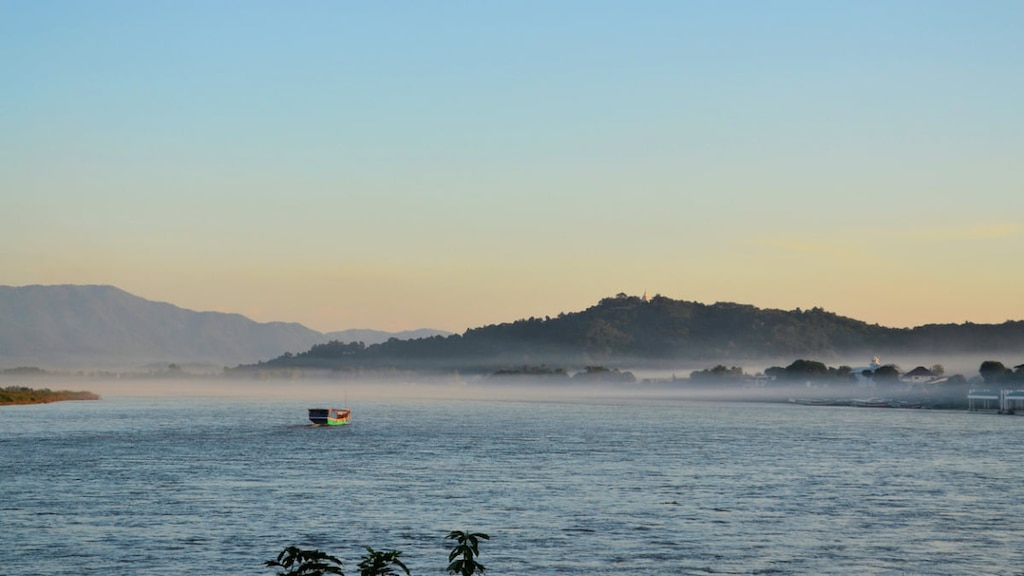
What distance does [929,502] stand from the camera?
228 feet

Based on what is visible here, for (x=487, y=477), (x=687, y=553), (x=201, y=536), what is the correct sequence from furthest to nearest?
(x=487, y=477) < (x=201, y=536) < (x=687, y=553)

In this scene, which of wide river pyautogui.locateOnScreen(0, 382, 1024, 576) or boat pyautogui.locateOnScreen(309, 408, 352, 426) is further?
boat pyautogui.locateOnScreen(309, 408, 352, 426)

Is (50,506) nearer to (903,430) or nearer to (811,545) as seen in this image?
(811,545)

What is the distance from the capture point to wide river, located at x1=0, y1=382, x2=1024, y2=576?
46625 millimetres

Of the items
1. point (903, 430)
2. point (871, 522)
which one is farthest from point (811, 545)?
point (903, 430)

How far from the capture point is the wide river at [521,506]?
46.6m

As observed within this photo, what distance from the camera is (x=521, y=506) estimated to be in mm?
64250

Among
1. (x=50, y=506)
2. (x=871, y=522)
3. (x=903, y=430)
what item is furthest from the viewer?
(x=903, y=430)

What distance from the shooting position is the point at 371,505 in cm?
6462

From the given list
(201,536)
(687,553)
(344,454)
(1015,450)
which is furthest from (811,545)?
(1015,450)

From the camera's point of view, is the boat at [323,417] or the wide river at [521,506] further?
the boat at [323,417]

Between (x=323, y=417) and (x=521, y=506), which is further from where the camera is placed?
(x=323, y=417)

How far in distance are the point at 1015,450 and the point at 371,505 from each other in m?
89.3

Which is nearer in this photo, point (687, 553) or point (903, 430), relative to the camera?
point (687, 553)
